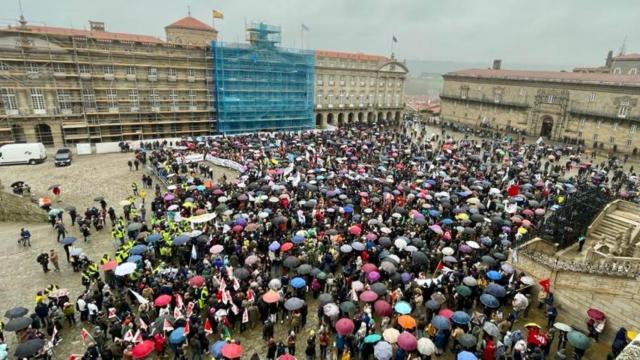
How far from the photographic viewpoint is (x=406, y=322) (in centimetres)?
1150

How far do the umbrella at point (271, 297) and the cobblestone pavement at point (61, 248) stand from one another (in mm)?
1441

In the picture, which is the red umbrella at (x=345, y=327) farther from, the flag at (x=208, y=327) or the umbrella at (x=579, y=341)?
the umbrella at (x=579, y=341)

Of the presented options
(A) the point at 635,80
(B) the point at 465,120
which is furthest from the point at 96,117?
(A) the point at 635,80

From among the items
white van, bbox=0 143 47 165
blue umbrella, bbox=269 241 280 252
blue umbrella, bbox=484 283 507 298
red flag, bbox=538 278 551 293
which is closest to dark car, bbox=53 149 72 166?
white van, bbox=0 143 47 165

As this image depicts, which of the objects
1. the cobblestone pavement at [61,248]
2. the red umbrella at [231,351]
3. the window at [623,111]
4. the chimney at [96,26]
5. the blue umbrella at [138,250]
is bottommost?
the cobblestone pavement at [61,248]

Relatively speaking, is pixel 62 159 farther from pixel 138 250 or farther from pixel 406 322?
pixel 406 322

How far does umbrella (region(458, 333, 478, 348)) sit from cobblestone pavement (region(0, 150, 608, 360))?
1710 mm

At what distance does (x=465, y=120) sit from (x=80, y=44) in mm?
59536

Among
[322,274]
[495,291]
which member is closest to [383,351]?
[322,274]

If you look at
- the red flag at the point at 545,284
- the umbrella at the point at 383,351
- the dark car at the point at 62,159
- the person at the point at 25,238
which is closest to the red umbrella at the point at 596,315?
the red flag at the point at 545,284

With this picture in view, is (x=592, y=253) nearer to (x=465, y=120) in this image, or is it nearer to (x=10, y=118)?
(x=10, y=118)

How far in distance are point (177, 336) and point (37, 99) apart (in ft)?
124

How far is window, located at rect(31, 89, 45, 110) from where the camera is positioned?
36562 millimetres

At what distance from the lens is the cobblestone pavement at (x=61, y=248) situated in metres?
12.9
